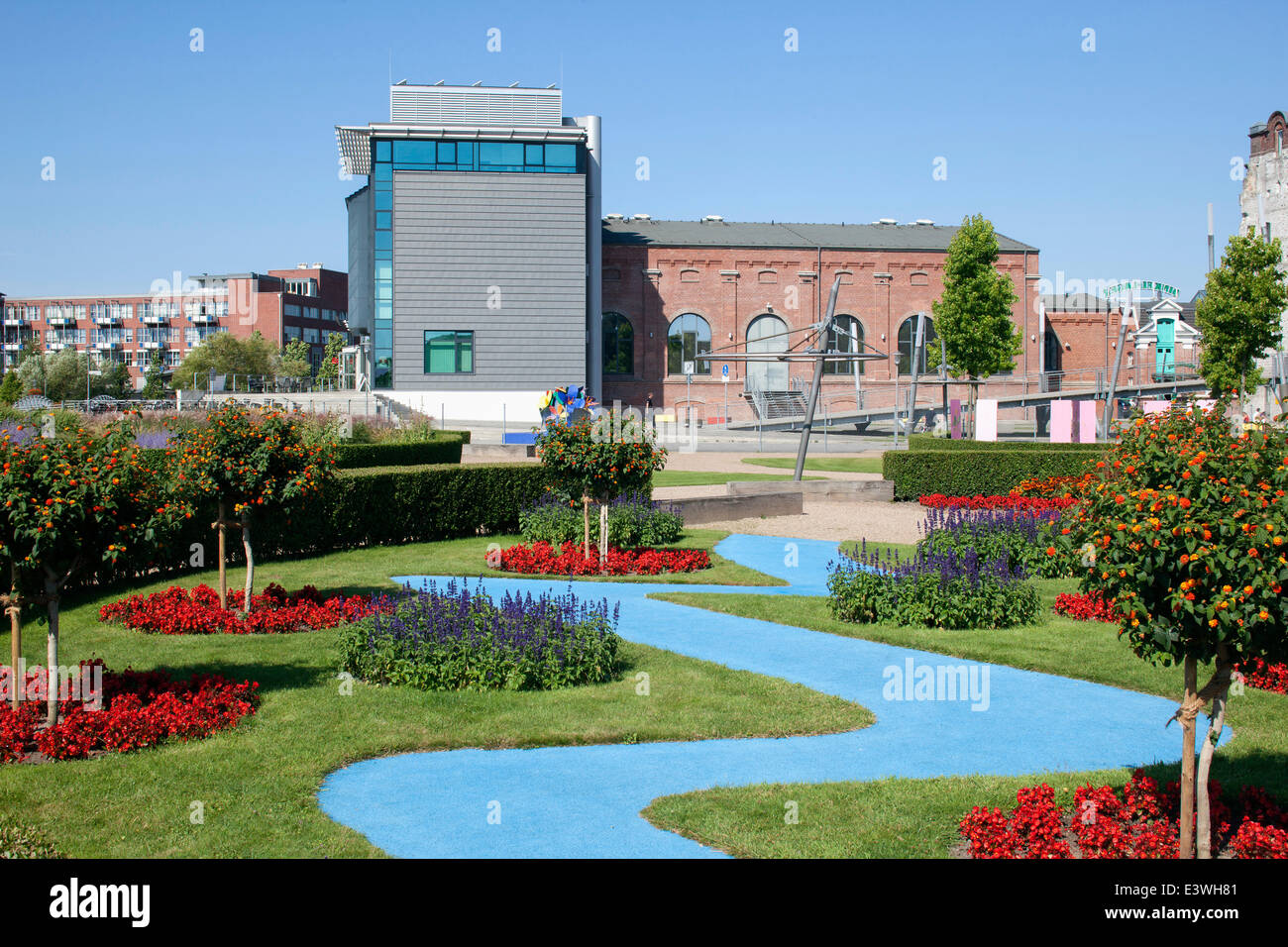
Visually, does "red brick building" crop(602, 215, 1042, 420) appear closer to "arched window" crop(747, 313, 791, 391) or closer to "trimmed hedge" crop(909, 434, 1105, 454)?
"arched window" crop(747, 313, 791, 391)

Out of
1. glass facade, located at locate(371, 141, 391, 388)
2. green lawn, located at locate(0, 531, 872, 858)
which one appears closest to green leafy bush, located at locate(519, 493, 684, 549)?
green lawn, located at locate(0, 531, 872, 858)

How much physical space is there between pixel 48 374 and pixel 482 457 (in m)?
47.8

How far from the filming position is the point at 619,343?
6544cm

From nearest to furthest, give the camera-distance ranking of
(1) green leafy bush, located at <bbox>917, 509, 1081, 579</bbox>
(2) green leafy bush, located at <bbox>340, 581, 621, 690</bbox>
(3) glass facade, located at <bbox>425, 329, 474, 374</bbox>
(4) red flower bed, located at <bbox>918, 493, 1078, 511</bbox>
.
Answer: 1. (2) green leafy bush, located at <bbox>340, 581, 621, 690</bbox>
2. (1) green leafy bush, located at <bbox>917, 509, 1081, 579</bbox>
3. (4) red flower bed, located at <bbox>918, 493, 1078, 511</bbox>
4. (3) glass facade, located at <bbox>425, 329, 474, 374</bbox>

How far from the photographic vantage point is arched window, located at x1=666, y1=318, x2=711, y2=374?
65.7 meters

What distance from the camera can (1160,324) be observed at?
66.6 m

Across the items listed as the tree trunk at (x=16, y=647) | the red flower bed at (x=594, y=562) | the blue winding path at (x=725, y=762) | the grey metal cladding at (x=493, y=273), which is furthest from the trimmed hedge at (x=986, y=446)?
the grey metal cladding at (x=493, y=273)

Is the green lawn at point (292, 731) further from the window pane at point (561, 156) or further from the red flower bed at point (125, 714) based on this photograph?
the window pane at point (561, 156)

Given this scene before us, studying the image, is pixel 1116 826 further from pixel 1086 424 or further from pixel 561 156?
pixel 561 156

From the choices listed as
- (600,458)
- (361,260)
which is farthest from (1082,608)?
(361,260)

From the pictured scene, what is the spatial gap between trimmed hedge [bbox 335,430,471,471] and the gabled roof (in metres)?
38.9

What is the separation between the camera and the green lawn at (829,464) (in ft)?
118

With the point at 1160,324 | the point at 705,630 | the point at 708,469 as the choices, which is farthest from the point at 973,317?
the point at 705,630

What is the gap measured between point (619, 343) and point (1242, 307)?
3506 centimetres
